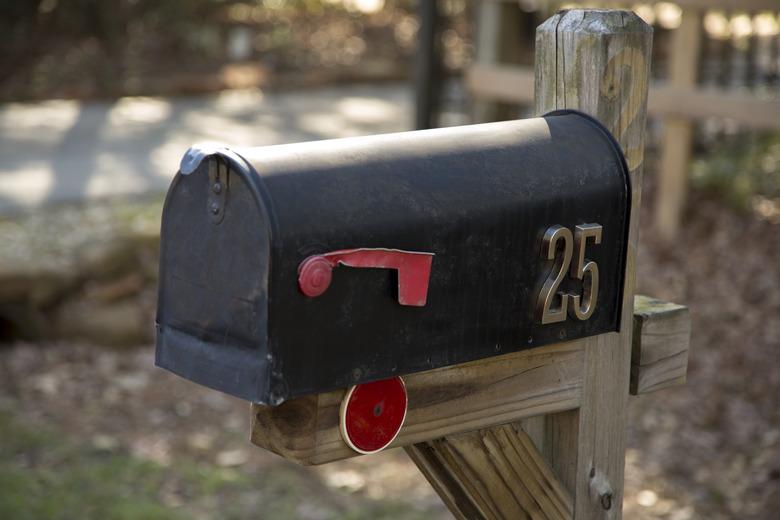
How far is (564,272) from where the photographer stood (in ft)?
4.84

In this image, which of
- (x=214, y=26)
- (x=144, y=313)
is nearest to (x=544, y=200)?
(x=144, y=313)

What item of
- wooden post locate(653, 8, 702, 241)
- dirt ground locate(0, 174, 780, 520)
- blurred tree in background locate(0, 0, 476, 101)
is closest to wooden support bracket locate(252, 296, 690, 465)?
dirt ground locate(0, 174, 780, 520)

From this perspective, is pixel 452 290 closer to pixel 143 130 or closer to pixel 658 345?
pixel 658 345

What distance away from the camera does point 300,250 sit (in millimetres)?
1209

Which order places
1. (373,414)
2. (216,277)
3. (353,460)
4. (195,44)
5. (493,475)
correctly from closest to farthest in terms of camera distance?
1. (216,277)
2. (373,414)
3. (493,475)
4. (353,460)
5. (195,44)

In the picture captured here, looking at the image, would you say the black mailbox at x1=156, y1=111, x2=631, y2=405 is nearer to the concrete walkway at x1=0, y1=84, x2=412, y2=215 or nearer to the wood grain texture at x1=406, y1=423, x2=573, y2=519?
the wood grain texture at x1=406, y1=423, x2=573, y2=519

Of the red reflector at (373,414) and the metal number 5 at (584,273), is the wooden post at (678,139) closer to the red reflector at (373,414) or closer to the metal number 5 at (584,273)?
the metal number 5 at (584,273)

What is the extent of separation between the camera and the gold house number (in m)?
1.46

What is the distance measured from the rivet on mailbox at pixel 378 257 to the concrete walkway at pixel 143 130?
16.3ft

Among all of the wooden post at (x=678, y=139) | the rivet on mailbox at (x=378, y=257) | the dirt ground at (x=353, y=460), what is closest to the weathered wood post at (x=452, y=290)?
the rivet on mailbox at (x=378, y=257)

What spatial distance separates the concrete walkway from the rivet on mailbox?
4.96 metres

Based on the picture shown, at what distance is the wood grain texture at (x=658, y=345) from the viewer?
177 centimetres

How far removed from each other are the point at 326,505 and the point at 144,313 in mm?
1901

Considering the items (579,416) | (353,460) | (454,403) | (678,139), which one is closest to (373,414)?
(454,403)
